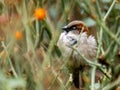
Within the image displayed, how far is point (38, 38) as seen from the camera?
2.53 meters

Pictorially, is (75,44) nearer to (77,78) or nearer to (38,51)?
(77,78)

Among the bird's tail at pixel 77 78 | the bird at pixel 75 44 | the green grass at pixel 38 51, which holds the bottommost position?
the bird's tail at pixel 77 78

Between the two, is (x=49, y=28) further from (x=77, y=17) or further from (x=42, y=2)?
(x=77, y=17)

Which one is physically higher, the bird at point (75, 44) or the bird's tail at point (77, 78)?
the bird at point (75, 44)

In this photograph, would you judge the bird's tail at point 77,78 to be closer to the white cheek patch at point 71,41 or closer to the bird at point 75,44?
the bird at point 75,44

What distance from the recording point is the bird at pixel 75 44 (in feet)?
10.4

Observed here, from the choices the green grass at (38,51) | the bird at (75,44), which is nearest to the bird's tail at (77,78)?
the bird at (75,44)

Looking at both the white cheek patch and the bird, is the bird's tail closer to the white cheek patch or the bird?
the bird

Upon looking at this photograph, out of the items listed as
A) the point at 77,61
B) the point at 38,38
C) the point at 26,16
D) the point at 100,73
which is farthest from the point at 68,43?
the point at 26,16

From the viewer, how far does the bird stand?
3180 mm

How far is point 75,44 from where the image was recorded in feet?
10.3

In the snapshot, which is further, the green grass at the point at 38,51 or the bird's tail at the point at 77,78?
the bird's tail at the point at 77,78

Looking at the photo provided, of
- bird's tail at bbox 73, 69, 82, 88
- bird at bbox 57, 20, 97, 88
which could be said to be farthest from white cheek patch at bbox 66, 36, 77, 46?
bird's tail at bbox 73, 69, 82, 88

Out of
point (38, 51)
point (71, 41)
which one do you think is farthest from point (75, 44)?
point (38, 51)
